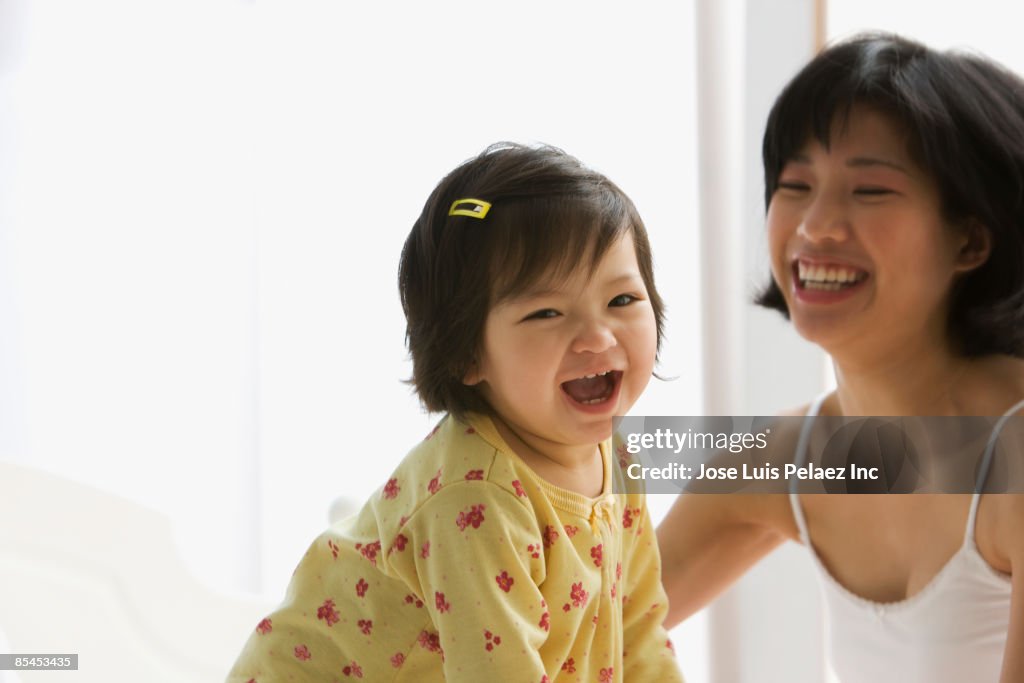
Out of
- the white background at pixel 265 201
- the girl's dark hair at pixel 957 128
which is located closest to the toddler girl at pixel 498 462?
the girl's dark hair at pixel 957 128

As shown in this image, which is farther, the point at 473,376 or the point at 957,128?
the point at 957,128

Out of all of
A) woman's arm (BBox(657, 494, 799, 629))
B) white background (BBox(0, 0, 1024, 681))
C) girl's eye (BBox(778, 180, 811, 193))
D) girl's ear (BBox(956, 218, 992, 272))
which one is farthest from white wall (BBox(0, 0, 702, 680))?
girl's ear (BBox(956, 218, 992, 272))

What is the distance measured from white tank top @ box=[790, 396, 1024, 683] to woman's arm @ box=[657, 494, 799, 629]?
0.13 meters

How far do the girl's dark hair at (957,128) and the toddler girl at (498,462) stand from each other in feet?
1.36

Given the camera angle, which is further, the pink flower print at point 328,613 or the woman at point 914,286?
the woman at point 914,286

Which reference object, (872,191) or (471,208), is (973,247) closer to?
(872,191)

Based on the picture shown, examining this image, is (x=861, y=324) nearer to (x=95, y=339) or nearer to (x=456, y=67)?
(x=456, y=67)

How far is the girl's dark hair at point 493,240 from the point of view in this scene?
3.74 feet

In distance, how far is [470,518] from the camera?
1127 mm

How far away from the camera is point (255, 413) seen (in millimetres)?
2615

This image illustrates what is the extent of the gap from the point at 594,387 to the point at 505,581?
22 cm

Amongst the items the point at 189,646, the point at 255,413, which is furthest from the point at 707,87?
the point at 189,646

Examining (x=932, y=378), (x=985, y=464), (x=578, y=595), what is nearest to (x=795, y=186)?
(x=932, y=378)

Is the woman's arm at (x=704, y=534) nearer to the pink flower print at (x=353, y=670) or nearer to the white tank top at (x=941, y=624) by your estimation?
the white tank top at (x=941, y=624)
